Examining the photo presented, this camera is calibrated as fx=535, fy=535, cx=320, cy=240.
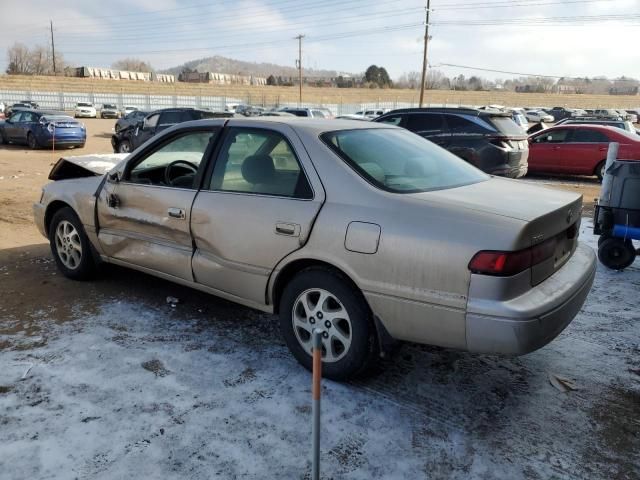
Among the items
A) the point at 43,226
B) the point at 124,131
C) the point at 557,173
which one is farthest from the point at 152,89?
the point at 43,226

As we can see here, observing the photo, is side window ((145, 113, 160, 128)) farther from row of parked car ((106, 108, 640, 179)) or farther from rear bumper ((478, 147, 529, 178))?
rear bumper ((478, 147, 529, 178))

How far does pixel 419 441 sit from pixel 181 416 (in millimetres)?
1288

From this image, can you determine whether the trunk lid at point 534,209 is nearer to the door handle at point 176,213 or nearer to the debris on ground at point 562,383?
the debris on ground at point 562,383

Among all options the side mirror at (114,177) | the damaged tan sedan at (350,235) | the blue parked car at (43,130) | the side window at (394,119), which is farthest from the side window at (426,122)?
the blue parked car at (43,130)

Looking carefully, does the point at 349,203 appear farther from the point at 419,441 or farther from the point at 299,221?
the point at 419,441

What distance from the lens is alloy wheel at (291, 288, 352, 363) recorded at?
10.4ft

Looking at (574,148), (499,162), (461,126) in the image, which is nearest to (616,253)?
(499,162)

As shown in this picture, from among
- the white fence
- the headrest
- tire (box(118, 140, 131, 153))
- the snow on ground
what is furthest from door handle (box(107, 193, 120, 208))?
the white fence

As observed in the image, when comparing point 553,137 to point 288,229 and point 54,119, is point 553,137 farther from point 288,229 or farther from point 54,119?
point 54,119

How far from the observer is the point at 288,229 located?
325 centimetres

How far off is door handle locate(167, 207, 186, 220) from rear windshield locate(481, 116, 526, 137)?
339 inches

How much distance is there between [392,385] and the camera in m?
3.33

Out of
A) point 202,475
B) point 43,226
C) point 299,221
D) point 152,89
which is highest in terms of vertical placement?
point 152,89

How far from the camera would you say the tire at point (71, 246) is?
4.89m
